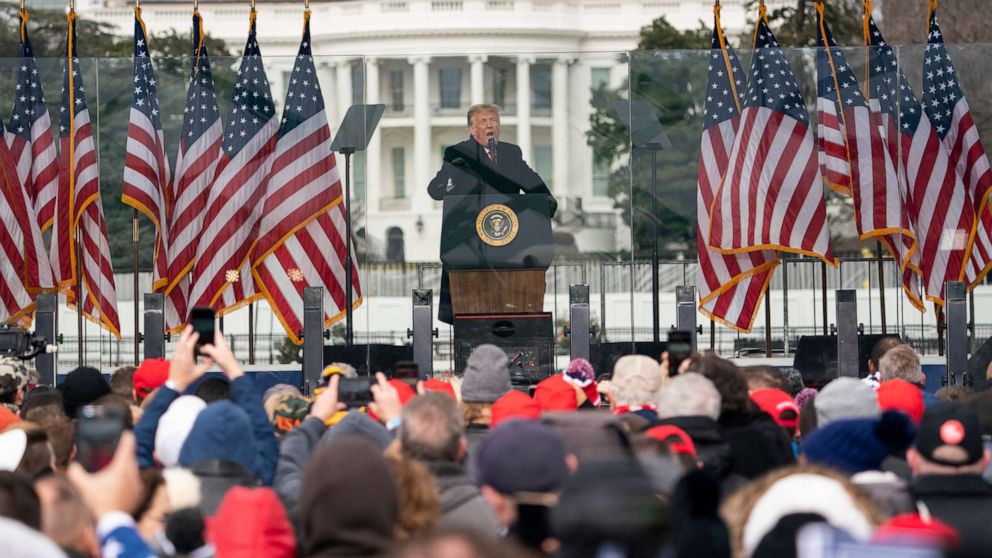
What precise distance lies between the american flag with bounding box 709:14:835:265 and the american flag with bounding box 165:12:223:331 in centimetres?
469

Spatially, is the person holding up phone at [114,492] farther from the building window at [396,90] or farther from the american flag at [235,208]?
the building window at [396,90]

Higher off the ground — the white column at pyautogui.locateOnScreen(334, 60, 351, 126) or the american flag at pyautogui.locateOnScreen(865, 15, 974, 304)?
the white column at pyautogui.locateOnScreen(334, 60, 351, 126)

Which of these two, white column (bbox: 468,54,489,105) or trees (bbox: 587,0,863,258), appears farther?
white column (bbox: 468,54,489,105)

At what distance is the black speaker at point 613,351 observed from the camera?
1516 cm

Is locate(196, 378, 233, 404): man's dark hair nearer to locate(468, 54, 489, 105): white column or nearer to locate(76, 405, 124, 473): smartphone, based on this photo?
locate(76, 405, 124, 473): smartphone

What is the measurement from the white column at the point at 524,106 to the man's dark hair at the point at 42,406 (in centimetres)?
822

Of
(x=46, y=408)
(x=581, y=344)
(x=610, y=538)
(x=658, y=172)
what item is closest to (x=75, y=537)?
(x=610, y=538)

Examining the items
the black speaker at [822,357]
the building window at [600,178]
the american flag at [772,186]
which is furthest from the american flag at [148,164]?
the black speaker at [822,357]

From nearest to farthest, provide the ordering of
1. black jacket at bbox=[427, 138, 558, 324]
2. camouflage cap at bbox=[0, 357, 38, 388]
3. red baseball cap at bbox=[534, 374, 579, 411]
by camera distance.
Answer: red baseball cap at bbox=[534, 374, 579, 411] < camouflage cap at bbox=[0, 357, 38, 388] < black jacket at bbox=[427, 138, 558, 324]

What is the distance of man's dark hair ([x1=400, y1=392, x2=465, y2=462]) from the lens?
6.22 m

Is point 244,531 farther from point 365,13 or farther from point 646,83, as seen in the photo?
point 365,13

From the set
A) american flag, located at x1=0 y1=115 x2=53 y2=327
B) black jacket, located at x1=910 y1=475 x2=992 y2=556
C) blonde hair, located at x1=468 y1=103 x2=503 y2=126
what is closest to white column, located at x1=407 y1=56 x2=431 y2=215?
blonde hair, located at x1=468 y1=103 x2=503 y2=126

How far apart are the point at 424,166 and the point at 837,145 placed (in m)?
3.89

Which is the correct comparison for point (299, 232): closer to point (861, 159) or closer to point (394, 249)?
point (394, 249)
